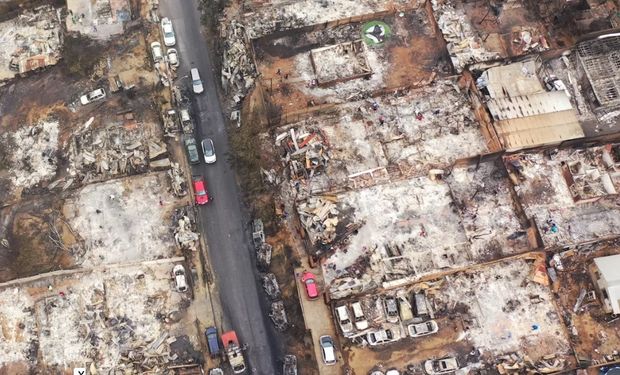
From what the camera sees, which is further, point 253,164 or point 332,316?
point 253,164

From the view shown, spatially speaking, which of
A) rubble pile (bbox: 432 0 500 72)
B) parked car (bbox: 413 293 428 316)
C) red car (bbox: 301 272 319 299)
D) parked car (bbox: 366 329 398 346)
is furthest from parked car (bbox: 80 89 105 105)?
parked car (bbox: 413 293 428 316)

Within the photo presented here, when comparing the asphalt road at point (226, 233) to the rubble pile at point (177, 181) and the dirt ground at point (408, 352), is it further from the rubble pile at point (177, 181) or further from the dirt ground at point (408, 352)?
the dirt ground at point (408, 352)

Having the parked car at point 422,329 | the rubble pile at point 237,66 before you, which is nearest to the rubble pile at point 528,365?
the parked car at point 422,329

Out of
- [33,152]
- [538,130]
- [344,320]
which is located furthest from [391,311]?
[33,152]

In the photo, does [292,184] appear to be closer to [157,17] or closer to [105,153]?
[105,153]

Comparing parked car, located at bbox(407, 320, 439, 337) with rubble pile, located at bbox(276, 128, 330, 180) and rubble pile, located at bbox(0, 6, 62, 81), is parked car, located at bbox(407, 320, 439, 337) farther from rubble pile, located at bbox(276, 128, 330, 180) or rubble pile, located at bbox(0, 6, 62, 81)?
rubble pile, located at bbox(0, 6, 62, 81)

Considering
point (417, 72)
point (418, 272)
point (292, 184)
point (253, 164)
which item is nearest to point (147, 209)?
point (253, 164)
